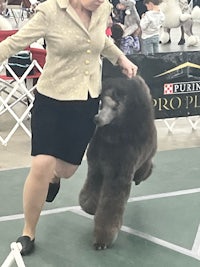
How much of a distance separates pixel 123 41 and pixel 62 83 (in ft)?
14.2

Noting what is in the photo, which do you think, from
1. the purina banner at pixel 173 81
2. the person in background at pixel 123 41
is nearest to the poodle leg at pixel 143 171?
the purina banner at pixel 173 81

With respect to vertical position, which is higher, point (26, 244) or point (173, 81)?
point (173, 81)

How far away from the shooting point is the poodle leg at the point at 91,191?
2.85m

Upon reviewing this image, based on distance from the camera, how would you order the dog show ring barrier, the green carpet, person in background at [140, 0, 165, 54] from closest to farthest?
the green carpet
the dog show ring barrier
person in background at [140, 0, 165, 54]

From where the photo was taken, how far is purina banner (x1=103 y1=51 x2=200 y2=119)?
4715mm

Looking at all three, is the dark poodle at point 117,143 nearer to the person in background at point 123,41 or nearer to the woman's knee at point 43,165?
the woman's knee at point 43,165

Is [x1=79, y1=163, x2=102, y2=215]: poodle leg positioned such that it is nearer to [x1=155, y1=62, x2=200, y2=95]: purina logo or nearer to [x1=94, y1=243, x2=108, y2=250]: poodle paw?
[x1=94, y1=243, x2=108, y2=250]: poodle paw

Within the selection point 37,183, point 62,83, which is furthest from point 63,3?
point 37,183

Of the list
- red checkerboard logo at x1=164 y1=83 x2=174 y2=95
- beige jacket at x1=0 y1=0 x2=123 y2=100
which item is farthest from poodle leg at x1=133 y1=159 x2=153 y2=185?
red checkerboard logo at x1=164 y1=83 x2=174 y2=95

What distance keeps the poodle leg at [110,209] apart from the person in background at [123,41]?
150 inches

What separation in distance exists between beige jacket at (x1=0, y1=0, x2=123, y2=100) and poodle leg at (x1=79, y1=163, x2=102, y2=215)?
18.9 inches

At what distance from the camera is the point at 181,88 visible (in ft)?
16.2

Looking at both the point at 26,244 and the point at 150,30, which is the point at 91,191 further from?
the point at 150,30

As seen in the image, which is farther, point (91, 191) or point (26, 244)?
point (91, 191)
